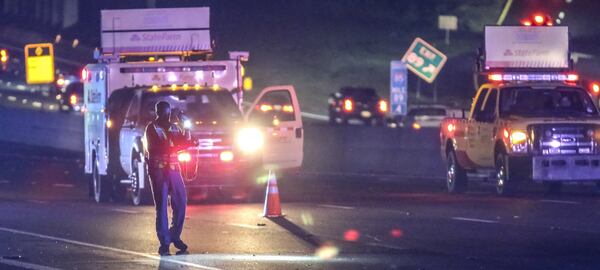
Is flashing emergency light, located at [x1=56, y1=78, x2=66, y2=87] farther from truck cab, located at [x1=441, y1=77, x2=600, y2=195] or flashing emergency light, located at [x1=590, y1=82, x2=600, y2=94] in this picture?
truck cab, located at [x1=441, y1=77, x2=600, y2=195]

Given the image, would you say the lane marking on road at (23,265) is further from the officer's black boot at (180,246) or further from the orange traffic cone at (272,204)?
the orange traffic cone at (272,204)

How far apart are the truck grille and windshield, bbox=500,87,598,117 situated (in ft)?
2.73

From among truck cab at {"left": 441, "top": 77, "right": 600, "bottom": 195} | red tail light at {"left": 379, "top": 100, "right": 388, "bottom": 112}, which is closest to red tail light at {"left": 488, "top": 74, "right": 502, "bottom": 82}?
truck cab at {"left": 441, "top": 77, "right": 600, "bottom": 195}

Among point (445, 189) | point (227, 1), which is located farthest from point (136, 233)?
point (227, 1)

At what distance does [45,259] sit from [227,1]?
263 feet

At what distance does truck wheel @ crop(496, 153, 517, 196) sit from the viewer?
24.6 metres

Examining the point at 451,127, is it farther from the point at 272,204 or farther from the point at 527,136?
the point at 272,204

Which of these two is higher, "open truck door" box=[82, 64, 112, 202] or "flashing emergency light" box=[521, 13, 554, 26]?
"flashing emergency light" box=[521, 13, 554, 26]

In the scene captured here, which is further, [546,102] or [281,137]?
[281,137]

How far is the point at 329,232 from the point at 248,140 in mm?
6116

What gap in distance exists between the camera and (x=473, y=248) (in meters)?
16.0

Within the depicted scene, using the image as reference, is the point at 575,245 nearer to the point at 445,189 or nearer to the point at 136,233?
the point at 136,233

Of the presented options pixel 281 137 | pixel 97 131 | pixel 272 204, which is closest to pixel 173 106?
pixel 97 131

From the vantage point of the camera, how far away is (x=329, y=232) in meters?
18.1
